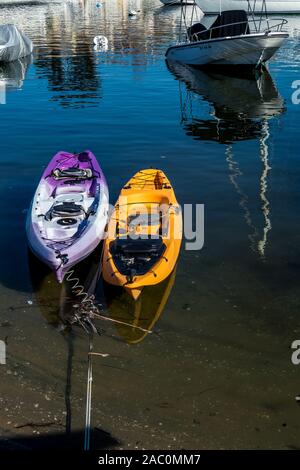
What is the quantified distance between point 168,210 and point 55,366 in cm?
552

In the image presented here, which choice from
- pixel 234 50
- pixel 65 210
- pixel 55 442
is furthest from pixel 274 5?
pixel 55 442

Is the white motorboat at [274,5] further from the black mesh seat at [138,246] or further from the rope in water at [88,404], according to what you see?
the rope in water at [88,404]

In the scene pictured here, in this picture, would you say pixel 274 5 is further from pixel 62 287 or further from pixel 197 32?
pixel 62 287

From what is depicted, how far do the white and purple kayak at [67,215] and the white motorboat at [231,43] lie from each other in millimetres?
20791

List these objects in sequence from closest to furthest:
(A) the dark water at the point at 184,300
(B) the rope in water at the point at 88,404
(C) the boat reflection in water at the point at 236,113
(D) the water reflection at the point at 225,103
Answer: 1. (B) the rope in water at the point at 88,404
2. (A) the dark water at the point at 184,300
3. (C) the boat reflection in water at the point at 236,113
4. (D) the water reflection at the point at 225,103

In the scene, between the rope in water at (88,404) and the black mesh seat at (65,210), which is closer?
the rope in water at (88,404)

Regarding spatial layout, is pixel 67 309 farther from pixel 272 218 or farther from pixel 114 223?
pixel 272 218

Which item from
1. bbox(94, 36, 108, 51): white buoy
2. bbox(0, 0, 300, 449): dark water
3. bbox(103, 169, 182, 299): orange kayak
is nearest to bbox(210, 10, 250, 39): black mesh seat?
bbox(0, 0, 300, 449): dark water

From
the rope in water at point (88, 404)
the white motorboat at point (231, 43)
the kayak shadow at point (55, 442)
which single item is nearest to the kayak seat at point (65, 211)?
the rope in water at point (88, 404)

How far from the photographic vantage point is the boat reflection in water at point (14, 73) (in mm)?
32688

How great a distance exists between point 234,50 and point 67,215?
25.0m

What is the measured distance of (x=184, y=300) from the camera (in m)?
10.9

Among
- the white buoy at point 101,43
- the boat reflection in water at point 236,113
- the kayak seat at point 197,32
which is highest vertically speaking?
the white buoy at point 101,43

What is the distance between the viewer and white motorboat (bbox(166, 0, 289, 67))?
1244 inches
